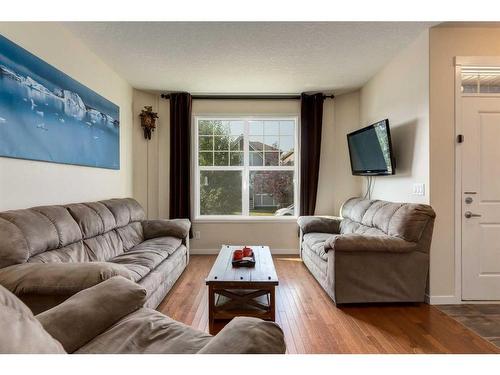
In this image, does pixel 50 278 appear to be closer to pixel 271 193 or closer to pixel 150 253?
pixel 150 253

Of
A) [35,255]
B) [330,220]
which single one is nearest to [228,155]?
[330,220]

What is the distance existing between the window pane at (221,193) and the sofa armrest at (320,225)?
124cm

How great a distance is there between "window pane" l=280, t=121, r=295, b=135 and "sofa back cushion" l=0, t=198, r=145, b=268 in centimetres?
281

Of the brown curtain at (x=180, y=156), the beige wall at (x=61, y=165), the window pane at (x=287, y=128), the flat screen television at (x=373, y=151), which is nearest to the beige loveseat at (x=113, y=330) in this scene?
the beige wall at (x=61, y=165)

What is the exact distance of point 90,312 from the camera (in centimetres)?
127

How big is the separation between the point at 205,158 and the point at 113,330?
376 cm

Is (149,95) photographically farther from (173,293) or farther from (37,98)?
(173,293)

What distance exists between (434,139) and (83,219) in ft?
11.1

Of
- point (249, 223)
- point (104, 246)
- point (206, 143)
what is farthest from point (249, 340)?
point (206, 143)

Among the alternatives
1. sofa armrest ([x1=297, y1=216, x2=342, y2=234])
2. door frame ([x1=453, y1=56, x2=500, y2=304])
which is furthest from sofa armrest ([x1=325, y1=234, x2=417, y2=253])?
sofa armrest ([x1=297, y1=216, x2=342, y2=234])

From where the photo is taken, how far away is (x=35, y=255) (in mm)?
1923

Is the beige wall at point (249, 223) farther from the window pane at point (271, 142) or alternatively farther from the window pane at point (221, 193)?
the window pane at point (271, 142)

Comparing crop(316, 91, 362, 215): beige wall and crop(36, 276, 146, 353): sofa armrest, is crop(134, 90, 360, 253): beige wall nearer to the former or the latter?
Answer: crop(316, 91, 362, 215): beige wall

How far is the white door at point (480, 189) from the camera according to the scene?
9.02 feet
